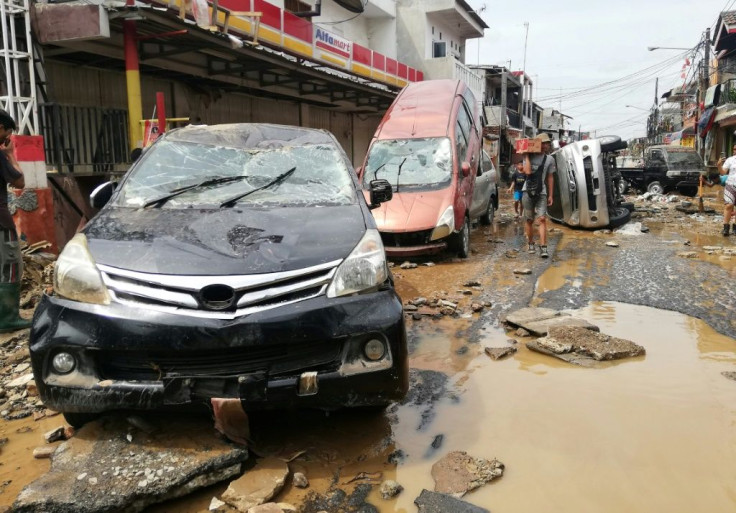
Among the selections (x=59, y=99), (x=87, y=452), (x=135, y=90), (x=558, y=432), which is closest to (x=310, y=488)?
(x=87, y=452)

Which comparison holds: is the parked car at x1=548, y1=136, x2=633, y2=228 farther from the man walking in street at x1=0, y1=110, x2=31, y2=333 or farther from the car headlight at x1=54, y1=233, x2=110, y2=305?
the car headlight at x1=54, y1=233, x2=110, y2=305

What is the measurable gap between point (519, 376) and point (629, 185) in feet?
66.6

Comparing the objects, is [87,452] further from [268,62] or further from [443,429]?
[268,62]

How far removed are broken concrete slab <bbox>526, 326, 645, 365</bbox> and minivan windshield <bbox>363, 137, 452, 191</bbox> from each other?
14.8 feet

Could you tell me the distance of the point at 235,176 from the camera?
387 cm

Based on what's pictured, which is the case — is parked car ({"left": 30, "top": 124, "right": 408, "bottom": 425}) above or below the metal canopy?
below

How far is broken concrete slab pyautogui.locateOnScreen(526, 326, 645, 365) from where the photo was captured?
14.2 feet

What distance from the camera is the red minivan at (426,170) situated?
820cm

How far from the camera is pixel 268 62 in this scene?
39.6ft

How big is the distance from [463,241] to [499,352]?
4462 mm

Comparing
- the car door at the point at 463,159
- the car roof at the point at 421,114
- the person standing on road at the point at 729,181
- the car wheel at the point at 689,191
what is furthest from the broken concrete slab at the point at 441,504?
the car wheel at the point at 689,191

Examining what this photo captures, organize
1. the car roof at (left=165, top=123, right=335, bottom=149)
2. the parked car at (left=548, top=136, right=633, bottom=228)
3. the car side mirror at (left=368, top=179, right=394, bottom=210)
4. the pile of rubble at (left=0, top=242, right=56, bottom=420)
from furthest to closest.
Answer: the parked car at (left=548, top=136, right=633, bottom=228), the car side mirror at (left=368, top=179, right=394, bottom=210), the car roof at (left=165, top=123, right=335, bottom=149), the pile of rubble at (left=0, top=242, right=56, bottom=420)

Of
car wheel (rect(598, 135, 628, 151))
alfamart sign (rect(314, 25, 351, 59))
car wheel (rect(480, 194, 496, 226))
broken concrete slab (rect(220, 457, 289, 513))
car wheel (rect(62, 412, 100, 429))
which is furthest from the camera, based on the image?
alfamart sign (rect(314, 25, 351, 59))

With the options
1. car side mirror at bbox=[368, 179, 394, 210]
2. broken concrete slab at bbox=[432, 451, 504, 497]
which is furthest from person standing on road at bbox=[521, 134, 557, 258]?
broken concrete slab at bbox=[432, 451, 504, 497]
